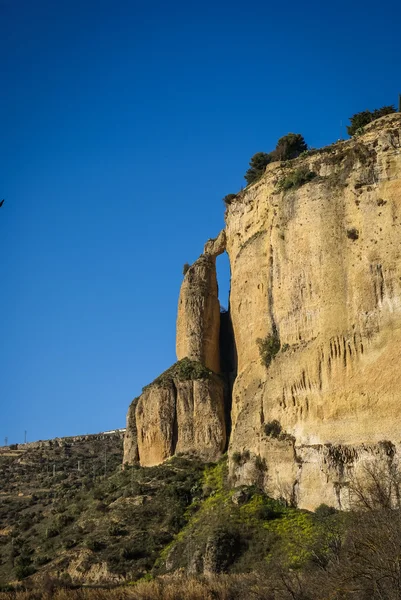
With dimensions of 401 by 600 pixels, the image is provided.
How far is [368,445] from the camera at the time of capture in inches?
1380

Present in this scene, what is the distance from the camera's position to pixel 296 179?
4269 centimetres

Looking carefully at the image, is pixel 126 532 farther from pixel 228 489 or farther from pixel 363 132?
pixel 363 132

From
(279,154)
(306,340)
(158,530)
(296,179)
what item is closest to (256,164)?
(279,154)

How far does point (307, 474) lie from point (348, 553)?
1317 centimetres

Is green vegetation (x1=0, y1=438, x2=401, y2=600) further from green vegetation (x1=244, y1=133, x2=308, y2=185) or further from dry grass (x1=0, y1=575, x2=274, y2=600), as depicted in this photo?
green vegetation (x1=244, y1=133, x2=308, y2=185)

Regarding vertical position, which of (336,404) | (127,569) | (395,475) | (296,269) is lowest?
(127,569)

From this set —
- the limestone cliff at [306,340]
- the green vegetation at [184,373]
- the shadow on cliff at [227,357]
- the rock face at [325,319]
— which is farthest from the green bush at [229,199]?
the green vegetation at [184,373]

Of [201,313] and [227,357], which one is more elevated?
[201,313]

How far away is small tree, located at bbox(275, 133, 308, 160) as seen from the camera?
50.8 metres

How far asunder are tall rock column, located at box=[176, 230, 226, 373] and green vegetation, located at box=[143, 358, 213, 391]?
52cm

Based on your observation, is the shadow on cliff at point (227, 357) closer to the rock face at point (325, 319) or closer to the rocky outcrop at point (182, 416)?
the rocky outcrop at point (182, 416)

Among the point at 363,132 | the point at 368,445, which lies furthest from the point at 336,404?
the point at 363,132

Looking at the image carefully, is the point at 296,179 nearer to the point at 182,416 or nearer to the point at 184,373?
the point at 184,373

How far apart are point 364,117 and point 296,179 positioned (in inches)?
275
